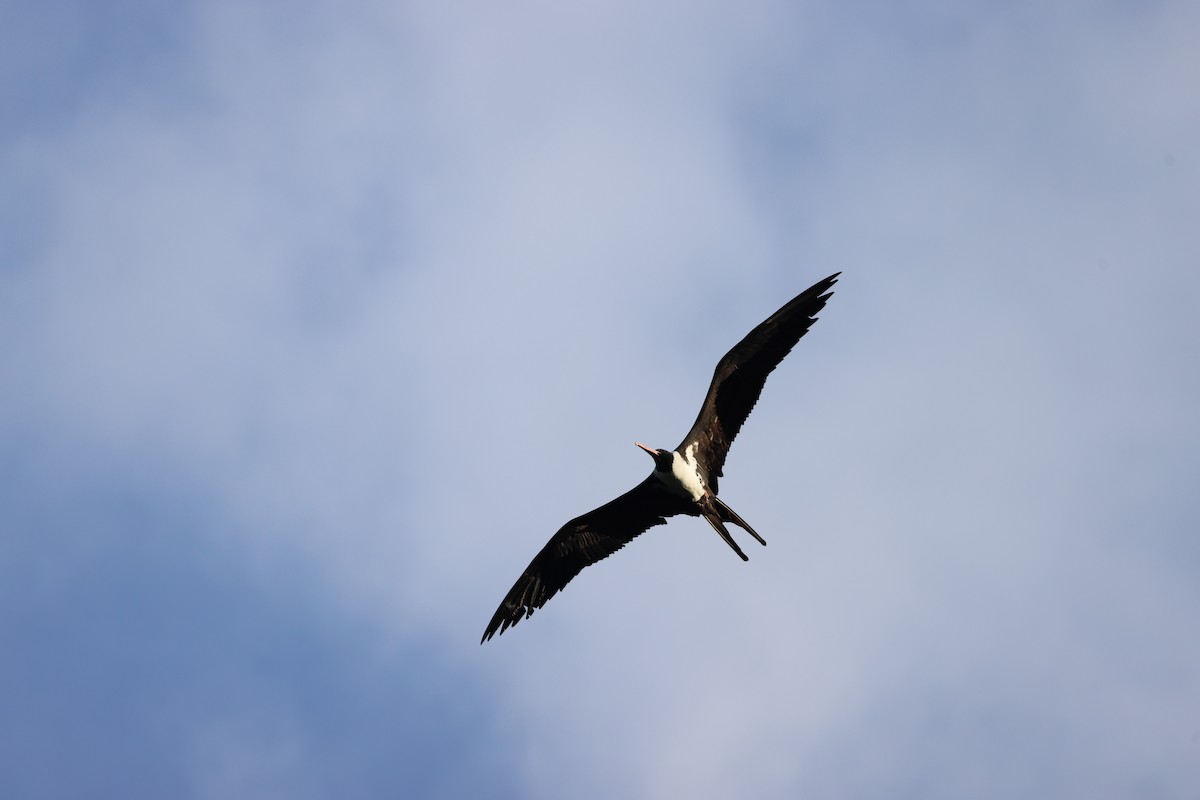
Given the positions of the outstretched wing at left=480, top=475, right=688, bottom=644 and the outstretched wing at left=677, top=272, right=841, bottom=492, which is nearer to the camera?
the outstretched wing at left=677, top=272, right=841, bottom=492

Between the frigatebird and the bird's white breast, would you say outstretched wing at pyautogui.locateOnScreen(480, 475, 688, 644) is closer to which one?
the frigatebird

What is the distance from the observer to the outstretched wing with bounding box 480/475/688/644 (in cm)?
1988

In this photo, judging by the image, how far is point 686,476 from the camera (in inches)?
736

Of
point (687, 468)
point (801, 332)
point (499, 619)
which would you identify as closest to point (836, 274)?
point (801, 332)

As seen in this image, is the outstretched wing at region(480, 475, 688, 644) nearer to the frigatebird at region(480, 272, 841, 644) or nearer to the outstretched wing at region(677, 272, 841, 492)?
the frigatebird at region(480, 272, 841, 644)

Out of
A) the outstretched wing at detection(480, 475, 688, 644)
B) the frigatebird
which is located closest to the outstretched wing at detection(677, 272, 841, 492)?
the frigatebird

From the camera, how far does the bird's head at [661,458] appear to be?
18.6m

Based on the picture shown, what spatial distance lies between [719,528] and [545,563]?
3263 mm

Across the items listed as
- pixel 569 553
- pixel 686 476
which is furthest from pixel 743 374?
pixel 569 553

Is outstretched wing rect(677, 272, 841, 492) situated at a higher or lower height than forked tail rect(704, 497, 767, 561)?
higher

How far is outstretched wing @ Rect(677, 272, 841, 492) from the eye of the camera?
1848 centimetres

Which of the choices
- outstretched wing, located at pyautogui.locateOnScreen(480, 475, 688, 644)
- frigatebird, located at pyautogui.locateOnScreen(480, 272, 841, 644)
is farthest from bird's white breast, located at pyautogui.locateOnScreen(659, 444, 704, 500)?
outstretched wing, located at pyautogui.locateOnScreen(480, 475, 688, 644)

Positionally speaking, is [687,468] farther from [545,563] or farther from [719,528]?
[545,563]

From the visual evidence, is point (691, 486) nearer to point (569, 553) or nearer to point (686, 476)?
point (686, 476)
